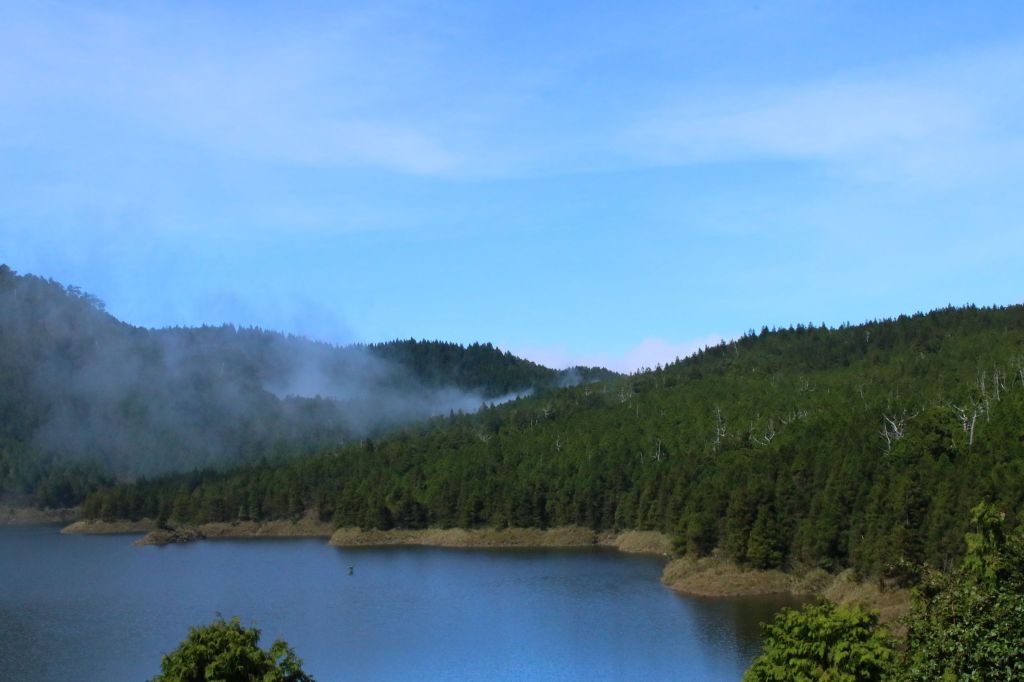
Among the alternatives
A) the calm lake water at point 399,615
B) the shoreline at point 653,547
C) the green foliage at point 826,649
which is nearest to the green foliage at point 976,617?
the green foliage at point 826,649

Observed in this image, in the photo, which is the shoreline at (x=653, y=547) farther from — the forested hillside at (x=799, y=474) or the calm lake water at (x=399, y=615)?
the calm lake water at (x=399, y=615)

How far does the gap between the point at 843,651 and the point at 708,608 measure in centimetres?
4970

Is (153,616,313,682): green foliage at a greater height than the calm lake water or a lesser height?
greater

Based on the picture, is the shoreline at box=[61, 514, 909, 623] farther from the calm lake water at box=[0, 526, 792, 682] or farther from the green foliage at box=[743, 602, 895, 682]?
the green foliage at box=[743, 602, 895, 682]

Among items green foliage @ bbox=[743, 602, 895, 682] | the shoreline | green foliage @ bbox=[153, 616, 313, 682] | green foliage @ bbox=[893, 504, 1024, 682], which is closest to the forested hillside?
the shoreline

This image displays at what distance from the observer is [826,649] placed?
47.4 metres

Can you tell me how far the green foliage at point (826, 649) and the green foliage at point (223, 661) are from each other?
20.1m

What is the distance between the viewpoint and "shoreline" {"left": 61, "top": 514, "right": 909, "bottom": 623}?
93.5 m

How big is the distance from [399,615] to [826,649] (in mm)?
56372

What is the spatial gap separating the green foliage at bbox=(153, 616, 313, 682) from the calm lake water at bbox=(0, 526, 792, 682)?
1228 inches

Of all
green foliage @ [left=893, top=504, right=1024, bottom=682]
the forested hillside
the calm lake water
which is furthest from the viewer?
the forested hillside

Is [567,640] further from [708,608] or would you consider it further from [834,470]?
[834,470]

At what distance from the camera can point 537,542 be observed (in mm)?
166750

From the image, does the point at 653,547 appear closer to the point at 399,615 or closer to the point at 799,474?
the point at 799,474
